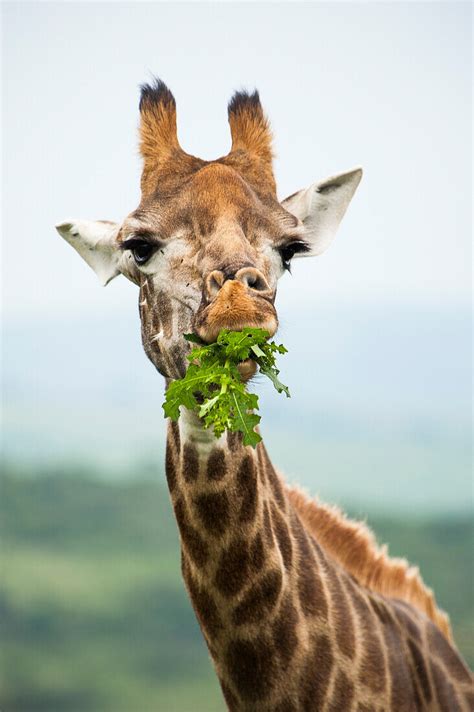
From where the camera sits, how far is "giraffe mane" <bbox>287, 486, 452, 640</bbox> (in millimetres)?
4461

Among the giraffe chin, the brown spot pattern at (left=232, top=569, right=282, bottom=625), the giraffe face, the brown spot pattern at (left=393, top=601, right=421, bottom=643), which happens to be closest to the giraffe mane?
the brown spot pattern at (left=393, top=601, right=421, bottom=643)

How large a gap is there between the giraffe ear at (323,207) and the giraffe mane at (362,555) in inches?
47.4

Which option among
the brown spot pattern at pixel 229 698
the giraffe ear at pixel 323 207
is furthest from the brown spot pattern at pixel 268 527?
the giraffe ear at pixel 323 207

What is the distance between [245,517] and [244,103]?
1964mm

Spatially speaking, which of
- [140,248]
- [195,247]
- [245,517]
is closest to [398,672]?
[245,517]

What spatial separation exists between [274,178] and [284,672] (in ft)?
6.89

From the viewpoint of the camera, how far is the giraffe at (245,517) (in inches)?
143

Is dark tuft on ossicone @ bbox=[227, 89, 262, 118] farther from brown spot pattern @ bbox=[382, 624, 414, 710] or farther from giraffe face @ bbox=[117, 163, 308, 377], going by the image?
brown spot pattern @ bbox=[382, 624, 414, 710]

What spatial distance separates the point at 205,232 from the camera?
146 inches

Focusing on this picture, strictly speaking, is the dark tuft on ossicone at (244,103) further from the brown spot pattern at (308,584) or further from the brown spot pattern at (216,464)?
the brown spot pattern at (308,584)

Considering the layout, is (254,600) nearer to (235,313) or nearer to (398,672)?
(398,672)

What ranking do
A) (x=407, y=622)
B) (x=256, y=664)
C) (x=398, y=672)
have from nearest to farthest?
(x=256, y=664), (x=398, y=672), (x=407, y=622)

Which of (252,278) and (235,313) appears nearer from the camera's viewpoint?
(235,313)

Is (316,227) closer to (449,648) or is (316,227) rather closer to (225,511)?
(225,511)
